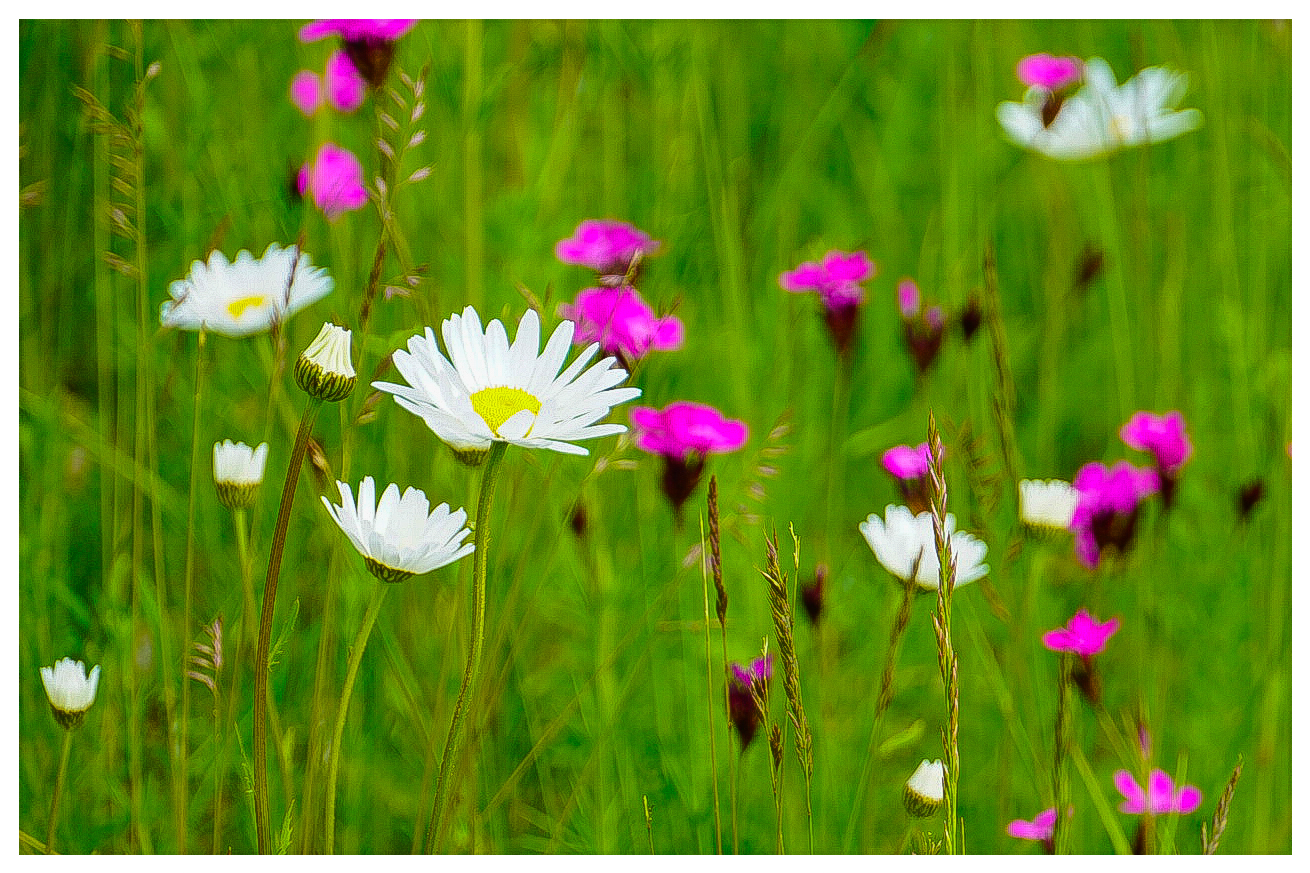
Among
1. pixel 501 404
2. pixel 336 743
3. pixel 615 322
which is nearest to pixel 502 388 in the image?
pixel 501 404

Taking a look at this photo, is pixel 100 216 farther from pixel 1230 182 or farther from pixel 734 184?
pixel 1230 182

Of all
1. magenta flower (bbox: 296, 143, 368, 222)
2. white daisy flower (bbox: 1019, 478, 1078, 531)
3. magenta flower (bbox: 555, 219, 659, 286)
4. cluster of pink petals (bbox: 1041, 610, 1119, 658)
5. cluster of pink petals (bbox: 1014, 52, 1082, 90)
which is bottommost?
cluster of pink petals (bbox: 1041, 610, 1119, 658)

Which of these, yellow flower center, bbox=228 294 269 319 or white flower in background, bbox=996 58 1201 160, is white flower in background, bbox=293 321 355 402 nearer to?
yellow flower center, bbox=228 294 269 319

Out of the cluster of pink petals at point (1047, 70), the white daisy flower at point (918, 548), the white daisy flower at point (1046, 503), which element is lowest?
the white daisy flower at point (918, 548)

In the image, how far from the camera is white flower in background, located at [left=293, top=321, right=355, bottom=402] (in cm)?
50

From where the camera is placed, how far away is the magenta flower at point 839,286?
731 mm

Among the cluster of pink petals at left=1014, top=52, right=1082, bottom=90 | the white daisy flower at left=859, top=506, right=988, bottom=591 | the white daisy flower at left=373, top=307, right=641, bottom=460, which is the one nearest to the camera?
the white daisy flower at left=373, top=307, right=641, bottom=460

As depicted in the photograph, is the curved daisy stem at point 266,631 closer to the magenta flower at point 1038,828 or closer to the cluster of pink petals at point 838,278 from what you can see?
the cluster of pink petals at point 838,278

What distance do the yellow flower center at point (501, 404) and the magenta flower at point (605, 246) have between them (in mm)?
165

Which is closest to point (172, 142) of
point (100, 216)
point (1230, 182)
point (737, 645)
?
point (100, 216)

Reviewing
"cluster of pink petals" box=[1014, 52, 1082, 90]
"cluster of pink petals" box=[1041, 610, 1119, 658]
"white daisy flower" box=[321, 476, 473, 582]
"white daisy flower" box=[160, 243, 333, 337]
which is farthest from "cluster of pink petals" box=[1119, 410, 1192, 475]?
"white daisy flower" box=[160, 243, 333, 337]

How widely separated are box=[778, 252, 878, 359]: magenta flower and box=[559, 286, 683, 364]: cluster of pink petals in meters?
0.12

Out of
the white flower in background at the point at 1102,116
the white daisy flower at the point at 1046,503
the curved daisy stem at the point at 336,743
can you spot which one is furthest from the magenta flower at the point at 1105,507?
the curved daisy stem at the point at 336,743

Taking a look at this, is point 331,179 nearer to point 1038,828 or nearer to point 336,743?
point 336,743
